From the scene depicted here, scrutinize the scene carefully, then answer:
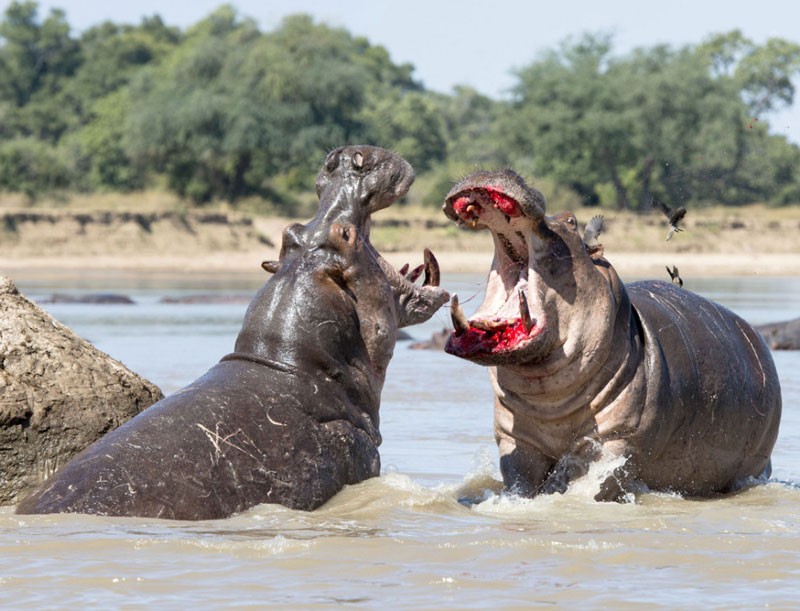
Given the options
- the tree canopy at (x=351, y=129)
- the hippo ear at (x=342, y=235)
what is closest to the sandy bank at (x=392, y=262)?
the tree canopy at (x=351, y=129)

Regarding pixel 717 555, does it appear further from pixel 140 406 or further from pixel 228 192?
pixel 228 192

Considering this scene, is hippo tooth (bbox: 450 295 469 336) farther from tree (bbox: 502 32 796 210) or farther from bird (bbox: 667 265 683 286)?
tree (bbox: 502 32 796 210)

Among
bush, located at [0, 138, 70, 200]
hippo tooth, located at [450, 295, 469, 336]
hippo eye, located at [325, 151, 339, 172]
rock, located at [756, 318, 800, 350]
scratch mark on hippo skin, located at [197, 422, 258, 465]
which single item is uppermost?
bush, located at [0, 138, 70, 200]

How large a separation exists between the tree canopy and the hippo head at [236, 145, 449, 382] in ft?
121

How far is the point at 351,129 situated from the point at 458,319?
45.7 metres

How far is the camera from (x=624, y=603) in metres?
4.37

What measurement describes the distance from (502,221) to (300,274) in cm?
81

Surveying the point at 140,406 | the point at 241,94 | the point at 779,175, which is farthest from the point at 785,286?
the point at 140,406

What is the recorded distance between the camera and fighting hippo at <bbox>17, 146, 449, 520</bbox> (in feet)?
17.3

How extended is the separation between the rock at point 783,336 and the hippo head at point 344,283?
9.43m

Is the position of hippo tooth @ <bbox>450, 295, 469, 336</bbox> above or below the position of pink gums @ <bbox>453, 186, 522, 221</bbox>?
below

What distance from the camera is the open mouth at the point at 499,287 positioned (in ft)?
18.1

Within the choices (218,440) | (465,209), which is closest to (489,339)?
(465,209)

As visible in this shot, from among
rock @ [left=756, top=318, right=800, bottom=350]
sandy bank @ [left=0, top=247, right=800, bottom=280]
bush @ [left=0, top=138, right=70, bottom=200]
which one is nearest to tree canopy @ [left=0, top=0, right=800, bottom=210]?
bush @ [left=0, top=138, right=70, bottom=200]
